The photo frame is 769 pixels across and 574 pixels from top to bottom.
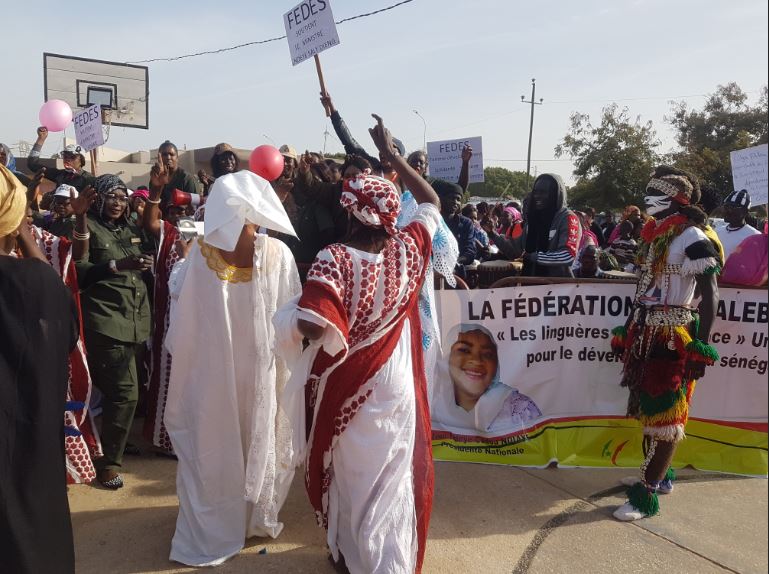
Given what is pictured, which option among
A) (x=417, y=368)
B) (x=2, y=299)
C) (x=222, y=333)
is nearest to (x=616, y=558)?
(x=417, y=368)

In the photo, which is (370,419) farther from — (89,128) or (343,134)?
(89,128)

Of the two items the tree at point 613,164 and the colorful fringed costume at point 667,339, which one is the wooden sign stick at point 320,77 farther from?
the tree at point 613,164

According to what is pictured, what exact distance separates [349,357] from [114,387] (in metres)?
2.19

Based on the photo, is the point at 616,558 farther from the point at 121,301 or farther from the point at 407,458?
the point at 121,301

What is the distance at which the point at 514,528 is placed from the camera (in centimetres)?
353

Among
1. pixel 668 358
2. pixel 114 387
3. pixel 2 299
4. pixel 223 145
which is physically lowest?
pixel 114 387

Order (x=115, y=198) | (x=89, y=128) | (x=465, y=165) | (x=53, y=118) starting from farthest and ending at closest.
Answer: (x=53, y=118) < (x=89, y=128) < (x=465, y=165) < (x=115, y=198)

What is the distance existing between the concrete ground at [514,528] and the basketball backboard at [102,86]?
1444cm

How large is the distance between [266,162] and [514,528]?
112 inches

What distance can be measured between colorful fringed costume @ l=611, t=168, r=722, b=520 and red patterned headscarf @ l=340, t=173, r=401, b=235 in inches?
73.7

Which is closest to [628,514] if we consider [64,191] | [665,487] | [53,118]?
[665,487]

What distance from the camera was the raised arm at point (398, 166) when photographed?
3043mm

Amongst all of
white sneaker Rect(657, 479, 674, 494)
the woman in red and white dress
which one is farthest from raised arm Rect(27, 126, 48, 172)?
white sneaker Rect(657, 479, 674, 494)

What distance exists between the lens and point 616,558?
322 cm
